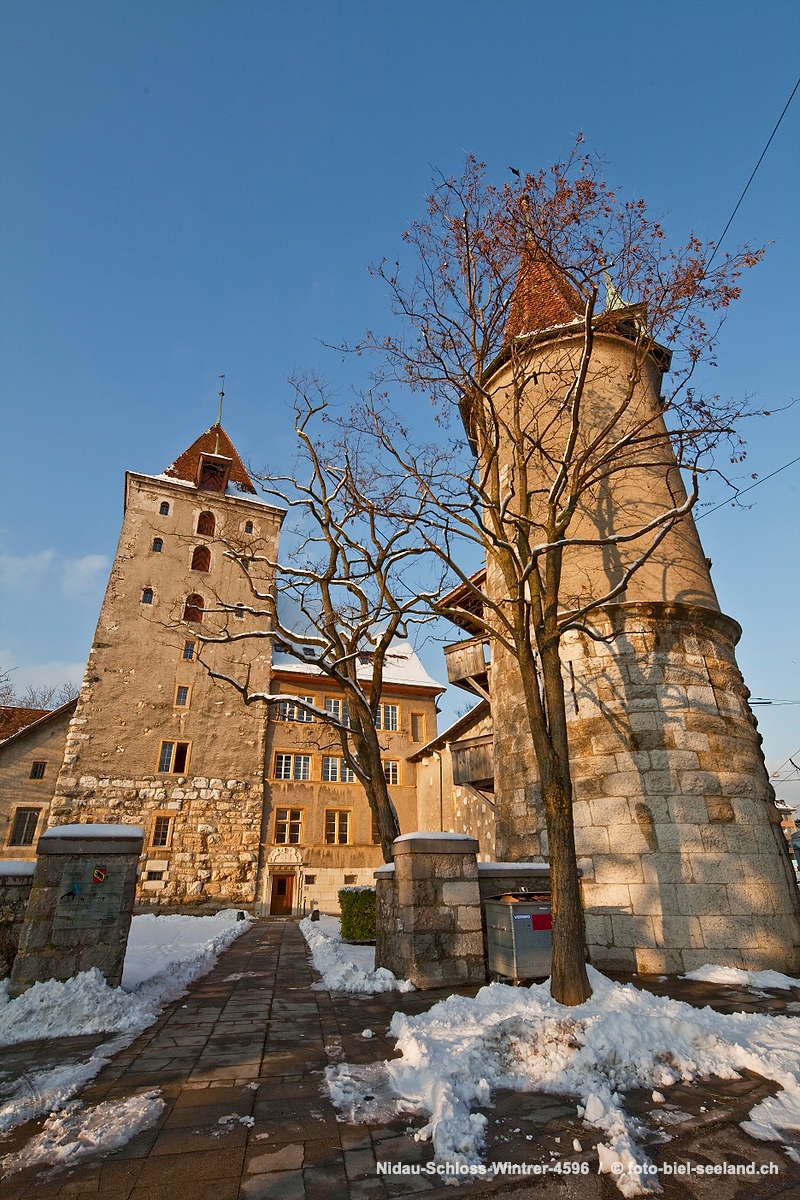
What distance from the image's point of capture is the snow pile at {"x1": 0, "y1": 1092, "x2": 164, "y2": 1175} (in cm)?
323

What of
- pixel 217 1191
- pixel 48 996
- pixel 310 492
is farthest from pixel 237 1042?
pixel 310 492

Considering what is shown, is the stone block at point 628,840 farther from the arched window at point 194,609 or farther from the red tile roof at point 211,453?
the red tile roof at point 211,453

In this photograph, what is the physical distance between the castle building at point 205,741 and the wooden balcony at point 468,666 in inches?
185

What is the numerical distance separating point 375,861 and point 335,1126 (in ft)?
79.9

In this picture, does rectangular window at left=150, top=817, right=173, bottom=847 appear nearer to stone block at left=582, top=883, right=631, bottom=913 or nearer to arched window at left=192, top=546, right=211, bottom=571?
arched window at left=192, top=546, right=211, bottom=571

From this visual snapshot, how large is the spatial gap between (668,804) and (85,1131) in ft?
Result: 27.8

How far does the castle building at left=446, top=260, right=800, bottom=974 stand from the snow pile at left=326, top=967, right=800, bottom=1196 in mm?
3389

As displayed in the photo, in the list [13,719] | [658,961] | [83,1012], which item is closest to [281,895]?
[13,719]

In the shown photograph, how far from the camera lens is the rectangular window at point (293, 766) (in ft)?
87.4

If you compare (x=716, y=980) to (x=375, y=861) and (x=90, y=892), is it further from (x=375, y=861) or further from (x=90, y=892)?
(x=375, y=861)

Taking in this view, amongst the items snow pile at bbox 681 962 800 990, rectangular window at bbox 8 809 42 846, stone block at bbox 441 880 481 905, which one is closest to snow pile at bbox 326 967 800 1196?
stone block at bbox 441 880 481 905

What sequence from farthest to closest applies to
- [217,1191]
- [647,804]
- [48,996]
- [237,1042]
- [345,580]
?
[345,580] → [647,804] → [48,996] → [237,1042] → [217,1191]

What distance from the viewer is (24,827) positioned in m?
22.8

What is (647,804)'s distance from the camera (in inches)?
372
